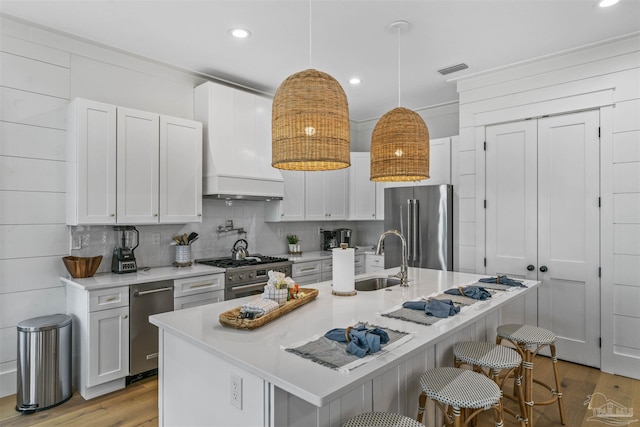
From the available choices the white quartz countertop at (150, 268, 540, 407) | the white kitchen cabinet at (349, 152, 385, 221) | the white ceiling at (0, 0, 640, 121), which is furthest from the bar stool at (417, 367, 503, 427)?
the white kitchen cabinet at (349, 152, 385, 221)

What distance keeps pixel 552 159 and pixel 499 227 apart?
2.65 ft

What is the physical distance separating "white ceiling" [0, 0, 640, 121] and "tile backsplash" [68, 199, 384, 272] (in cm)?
151

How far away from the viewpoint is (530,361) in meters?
2.42

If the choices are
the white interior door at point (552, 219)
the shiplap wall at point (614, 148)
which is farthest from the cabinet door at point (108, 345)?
the shiplap wall at point (614, 148)

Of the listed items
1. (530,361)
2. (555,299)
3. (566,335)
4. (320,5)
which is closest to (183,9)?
(320,5)

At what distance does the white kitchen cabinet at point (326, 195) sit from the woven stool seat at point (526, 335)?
2.83 meters

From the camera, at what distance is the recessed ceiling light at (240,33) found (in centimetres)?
298

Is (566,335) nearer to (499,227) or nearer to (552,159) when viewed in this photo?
(499,227)

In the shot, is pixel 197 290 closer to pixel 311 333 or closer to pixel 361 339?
pixel 311 333

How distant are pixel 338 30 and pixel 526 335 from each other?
2.60m

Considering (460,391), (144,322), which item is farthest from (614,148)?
(144,322)

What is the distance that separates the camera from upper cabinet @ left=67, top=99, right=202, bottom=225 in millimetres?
2980

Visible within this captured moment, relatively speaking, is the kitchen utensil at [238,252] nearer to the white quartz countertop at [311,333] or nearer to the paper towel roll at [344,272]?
the white quartz countertop at [311,333]

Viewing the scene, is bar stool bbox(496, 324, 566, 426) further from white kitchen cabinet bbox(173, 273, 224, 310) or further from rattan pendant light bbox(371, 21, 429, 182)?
white kitchen cabinet bbox(173, 273, 224, 310)
